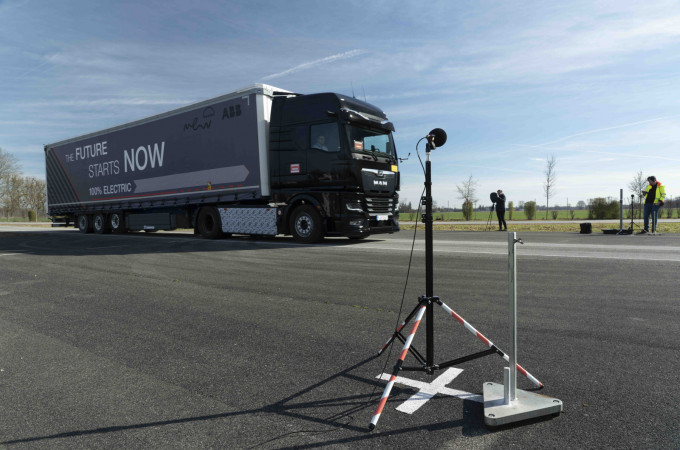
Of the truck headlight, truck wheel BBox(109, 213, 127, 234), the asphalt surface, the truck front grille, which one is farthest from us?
truck wheel BBox(109, 213, 127, 234)

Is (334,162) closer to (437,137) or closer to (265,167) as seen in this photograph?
(265,167)

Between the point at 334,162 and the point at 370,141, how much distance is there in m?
1.37

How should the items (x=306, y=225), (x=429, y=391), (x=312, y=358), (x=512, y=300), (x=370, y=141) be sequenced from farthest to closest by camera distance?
1. (x=306, y=225)
2. (x=370, y=141)
3. (x=312, y=358)
4. (x=429, y=391)
5. (x=512, y=300)

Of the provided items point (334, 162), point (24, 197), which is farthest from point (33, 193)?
point (334, 162)

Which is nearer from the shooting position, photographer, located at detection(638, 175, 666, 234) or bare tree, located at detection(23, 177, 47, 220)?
photographer, located at detection(638, 175, 666, 234)

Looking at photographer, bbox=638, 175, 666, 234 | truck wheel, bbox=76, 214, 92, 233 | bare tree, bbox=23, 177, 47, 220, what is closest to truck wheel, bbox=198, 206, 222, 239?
truck wheel, bbox=76, 214, 92, 233

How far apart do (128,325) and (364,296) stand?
287cm

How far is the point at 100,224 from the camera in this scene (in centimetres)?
2034

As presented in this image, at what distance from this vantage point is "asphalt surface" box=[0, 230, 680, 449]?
240 cm

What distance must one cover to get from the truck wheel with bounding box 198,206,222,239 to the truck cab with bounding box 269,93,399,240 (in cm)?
292

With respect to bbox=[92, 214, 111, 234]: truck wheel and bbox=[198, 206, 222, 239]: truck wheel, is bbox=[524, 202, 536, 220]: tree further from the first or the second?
bbox=[92, 214, 111, 234]: truck wheel

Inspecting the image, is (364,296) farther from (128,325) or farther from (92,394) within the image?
(92,394)

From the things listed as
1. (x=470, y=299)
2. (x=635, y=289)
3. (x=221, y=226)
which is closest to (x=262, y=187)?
(x=221, y=226)

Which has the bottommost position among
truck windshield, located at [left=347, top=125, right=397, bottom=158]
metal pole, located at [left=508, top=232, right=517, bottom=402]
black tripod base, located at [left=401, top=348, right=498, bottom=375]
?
black tripod base, located at [left=401, top=348, right=498, bottom=375]
